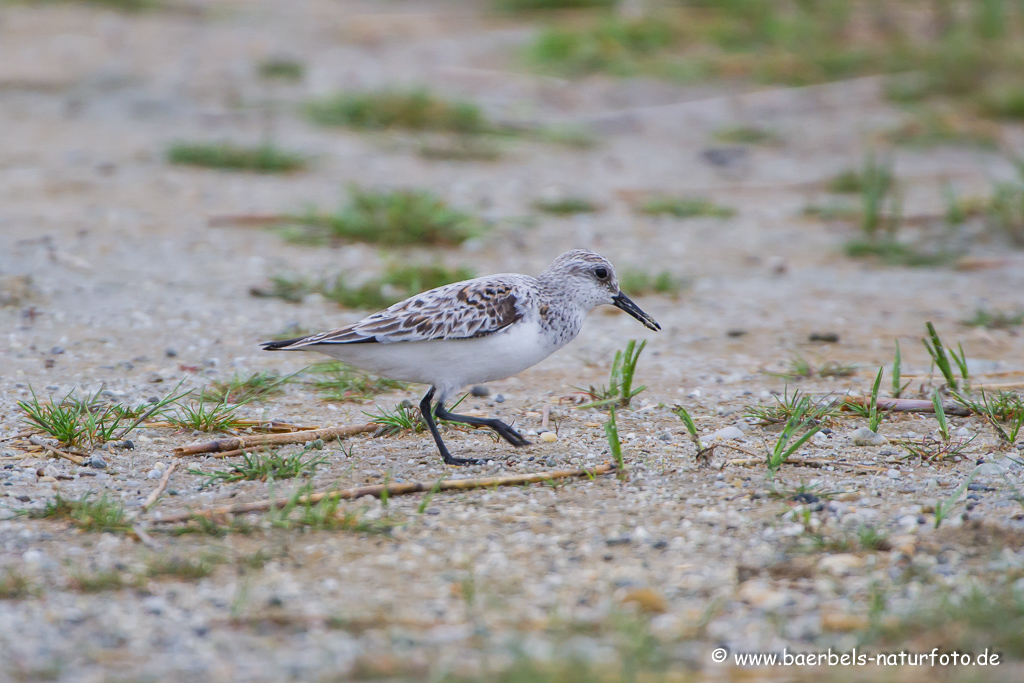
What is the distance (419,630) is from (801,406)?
2.23m

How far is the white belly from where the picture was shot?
4520mm

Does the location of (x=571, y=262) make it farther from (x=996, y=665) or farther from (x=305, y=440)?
(x=996, y=665)

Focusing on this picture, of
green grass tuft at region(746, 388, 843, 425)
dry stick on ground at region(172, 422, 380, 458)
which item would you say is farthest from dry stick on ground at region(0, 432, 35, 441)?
green grass tuft at region(746, 388, 843, 425)

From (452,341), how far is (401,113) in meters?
6.48

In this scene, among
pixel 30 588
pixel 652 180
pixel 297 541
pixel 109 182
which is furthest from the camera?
pixel 652 180

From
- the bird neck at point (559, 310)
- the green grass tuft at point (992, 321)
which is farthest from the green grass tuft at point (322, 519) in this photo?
the green grass tuft at point (992, 321)

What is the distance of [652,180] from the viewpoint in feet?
32.3

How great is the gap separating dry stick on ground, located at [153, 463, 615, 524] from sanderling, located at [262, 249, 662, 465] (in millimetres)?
309

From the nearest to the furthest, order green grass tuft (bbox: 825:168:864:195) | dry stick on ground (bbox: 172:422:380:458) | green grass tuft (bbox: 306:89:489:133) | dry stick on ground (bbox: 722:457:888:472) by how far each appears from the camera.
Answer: dry stick on ground (bbox: 722:457:888:472) → dry stick on ground (bbox: 172:422:380:458) → green grass tuft (bbox: 825:168:864:195) → green grass tuft (bbox: 306:89:489:133)

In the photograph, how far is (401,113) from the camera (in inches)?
417

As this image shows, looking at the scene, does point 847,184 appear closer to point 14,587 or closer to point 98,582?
point 98,582

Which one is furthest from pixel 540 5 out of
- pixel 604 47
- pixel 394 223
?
pixel 394 223

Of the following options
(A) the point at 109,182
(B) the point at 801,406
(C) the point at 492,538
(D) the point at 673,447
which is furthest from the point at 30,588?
(A) the point at 109,182

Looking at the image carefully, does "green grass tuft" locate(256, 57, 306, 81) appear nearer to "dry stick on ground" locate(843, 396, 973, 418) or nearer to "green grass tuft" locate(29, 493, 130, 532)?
"dry stick on ground" locate(843, 396, 973, 418)
